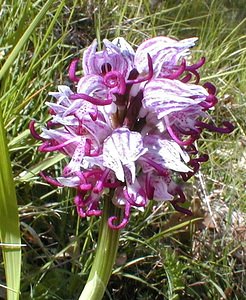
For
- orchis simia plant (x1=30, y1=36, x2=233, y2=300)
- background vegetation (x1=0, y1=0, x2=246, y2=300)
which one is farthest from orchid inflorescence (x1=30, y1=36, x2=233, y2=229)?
background vegetation (x1=0, y1=0, x2=246, y2=300)

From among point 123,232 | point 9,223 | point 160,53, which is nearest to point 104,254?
point 9,223

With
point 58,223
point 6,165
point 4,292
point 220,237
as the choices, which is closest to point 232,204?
point 220,237

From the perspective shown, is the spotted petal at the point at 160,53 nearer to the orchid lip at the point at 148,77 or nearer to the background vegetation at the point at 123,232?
the orchid lip at the point at 148,77

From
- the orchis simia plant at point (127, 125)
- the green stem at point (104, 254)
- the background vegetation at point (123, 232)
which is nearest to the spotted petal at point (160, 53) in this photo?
the orchis simia plant at point (127, 125)

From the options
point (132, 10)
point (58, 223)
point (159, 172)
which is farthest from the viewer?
point (132, 10)

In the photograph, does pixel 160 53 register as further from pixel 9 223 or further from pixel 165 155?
pixel 9 223

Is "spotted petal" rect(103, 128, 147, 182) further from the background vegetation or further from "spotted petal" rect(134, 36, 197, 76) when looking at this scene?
the background vegetation

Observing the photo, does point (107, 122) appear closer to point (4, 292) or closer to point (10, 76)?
point (4, 292)
